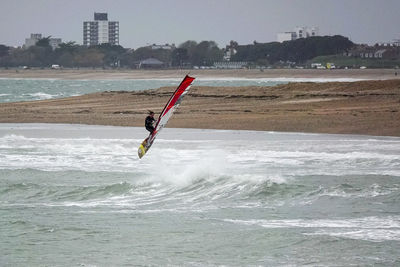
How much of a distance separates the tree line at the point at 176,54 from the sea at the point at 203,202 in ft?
420

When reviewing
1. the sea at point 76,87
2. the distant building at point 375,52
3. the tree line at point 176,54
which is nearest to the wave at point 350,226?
the sea at point 76,87

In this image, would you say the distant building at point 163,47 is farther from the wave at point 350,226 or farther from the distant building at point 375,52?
the wave at point 350,226

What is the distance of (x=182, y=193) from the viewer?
16.7 meters

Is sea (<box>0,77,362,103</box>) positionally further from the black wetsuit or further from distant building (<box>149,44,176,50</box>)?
distant building (<box>149,44,176,50</box>)

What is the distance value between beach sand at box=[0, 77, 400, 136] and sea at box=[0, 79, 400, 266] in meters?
2.88

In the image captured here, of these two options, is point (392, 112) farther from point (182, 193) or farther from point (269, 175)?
point (182, 193)

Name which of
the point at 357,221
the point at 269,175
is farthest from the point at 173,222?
the point at 269,175

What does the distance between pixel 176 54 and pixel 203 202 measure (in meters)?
136

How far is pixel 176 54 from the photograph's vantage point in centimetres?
15112

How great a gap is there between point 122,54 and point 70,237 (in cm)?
17248

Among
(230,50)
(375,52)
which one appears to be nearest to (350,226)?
(375,52)

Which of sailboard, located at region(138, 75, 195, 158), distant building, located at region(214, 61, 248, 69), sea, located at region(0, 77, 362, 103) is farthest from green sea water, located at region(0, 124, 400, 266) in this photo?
distant building, located at region(214, 61, 248, 69)

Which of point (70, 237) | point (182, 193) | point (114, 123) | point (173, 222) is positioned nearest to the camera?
point (70, 237)

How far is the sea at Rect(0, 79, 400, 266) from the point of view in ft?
39.0
